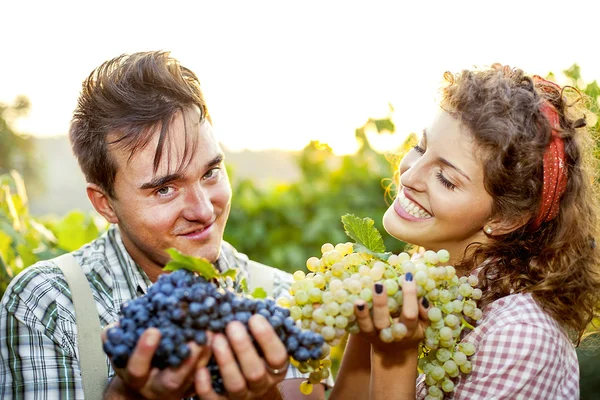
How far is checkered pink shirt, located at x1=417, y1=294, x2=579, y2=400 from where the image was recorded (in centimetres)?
204

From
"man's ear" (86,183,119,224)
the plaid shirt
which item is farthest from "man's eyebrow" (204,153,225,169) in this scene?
the plaid shirt

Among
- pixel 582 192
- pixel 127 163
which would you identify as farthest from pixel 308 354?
pixel 582 192

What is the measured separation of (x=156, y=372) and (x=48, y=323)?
0.91 m

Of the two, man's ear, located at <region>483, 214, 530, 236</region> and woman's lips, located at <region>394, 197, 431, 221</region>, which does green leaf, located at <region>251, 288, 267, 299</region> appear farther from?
man's ear, located at <region>483, 214, 530, 236</region>

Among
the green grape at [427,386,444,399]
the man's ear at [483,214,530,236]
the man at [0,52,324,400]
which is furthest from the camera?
the man's ear at [483,214,530,236]

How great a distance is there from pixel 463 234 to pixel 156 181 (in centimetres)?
133

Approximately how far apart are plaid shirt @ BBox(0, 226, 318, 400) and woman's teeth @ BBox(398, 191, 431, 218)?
1.28m

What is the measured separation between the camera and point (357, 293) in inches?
70.1

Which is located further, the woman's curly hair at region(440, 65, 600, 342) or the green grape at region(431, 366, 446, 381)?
the woman's curly hair at region(440, 65, 600, 342)

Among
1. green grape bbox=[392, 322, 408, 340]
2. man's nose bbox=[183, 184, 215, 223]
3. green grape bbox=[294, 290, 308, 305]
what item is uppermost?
man's nose bbox=[183, 184, 215, 223]

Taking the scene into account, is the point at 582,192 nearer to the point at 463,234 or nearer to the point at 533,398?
the point at 463,234

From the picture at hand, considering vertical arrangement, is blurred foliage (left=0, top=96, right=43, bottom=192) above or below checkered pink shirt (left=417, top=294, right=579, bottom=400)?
above

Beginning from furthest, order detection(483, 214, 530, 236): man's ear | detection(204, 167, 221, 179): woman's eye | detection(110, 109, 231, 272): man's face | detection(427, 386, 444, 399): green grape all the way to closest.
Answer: detection(204, 167, 221, 179): woman's eye < detection(110, 109, 231, 272): man's face < detection(483, 214, 530, 236): man's ear < detection(427, 386, 444, 399): green grape

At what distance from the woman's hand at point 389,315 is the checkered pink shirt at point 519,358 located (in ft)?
1.15
